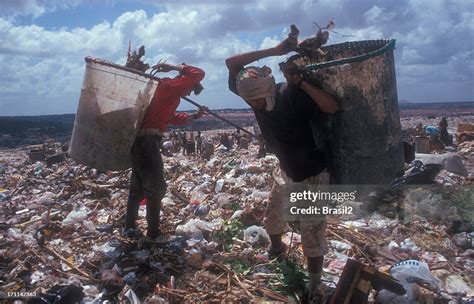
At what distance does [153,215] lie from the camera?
3.93 m

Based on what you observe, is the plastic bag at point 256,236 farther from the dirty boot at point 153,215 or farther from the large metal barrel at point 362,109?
the large metal barrel at point 362,109

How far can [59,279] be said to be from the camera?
3.41 m

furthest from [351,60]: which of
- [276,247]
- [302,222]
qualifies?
[276,247]

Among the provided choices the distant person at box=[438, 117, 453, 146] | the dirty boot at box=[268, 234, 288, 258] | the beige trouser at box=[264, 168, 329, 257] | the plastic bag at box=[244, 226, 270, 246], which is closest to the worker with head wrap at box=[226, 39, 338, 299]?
the beige trouser at box=[264, 168, 329, 257]

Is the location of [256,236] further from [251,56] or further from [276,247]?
[251,56]

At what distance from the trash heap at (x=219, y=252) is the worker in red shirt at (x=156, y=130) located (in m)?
0.49

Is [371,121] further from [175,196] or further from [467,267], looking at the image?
[175,196]

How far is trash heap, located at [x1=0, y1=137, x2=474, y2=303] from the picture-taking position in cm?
301

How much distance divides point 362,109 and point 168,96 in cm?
205

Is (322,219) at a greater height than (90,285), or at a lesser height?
greater

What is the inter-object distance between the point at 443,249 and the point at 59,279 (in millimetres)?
3687

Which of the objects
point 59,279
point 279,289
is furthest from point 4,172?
point 279,289

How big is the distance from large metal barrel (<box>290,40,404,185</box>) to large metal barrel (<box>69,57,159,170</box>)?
1.66m

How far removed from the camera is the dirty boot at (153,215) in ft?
12.7
